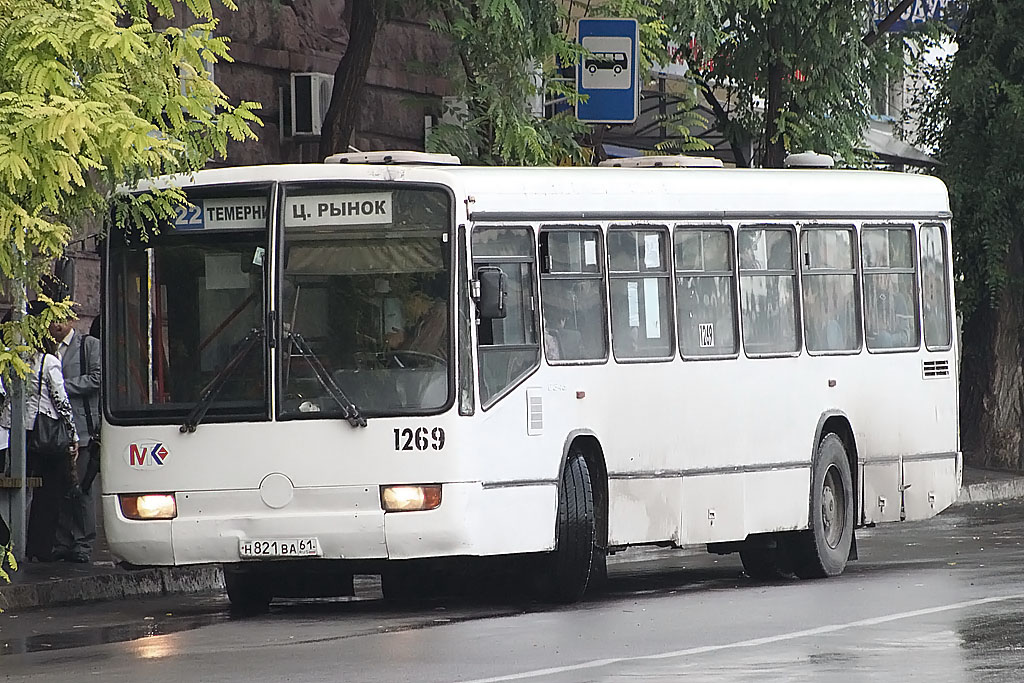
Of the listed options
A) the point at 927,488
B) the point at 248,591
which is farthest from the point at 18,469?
the point at 927,488

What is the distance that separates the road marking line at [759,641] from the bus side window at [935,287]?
419cm

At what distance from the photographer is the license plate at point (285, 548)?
13.0m

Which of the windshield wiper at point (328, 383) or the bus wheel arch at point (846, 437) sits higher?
the windshield wiper at point (328, 383)

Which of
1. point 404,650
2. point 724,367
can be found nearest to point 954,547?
point 724,367

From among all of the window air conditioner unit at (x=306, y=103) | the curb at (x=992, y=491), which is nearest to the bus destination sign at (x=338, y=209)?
the window air conditioner unit at (x=306, y=103)

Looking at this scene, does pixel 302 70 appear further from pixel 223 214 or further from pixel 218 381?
pixel 218 381

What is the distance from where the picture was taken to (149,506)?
1334 centimetres

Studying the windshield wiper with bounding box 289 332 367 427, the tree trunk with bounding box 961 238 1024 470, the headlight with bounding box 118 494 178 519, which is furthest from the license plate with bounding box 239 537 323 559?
the tree trunk with bounding box 961 238 1024 470

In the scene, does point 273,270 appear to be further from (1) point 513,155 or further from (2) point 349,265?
(1) point 513,155

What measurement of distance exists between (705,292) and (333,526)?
11.1 ft

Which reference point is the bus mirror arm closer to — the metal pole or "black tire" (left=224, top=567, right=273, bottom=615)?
"black tire" (left=224, top=567, right=273, bottom=615)

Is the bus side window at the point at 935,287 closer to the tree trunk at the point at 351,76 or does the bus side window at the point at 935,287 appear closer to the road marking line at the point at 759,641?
the road marking line at the point at 759,641

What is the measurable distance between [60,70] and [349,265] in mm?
2514

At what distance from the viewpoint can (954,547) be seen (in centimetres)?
1814
